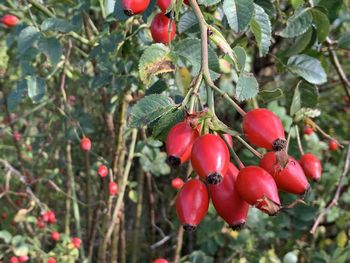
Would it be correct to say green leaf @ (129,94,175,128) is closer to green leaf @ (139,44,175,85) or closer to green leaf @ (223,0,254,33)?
green leaf @ (139,44,175,85)

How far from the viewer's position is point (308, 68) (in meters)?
1.38

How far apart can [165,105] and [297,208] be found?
6.13 feet

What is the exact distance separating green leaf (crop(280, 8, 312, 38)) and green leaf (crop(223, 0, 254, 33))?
1.20ft

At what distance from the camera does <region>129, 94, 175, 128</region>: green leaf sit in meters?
0.82

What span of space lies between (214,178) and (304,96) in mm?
764

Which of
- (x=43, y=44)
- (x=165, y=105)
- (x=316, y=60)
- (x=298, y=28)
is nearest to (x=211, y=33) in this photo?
(x=165, y=105)

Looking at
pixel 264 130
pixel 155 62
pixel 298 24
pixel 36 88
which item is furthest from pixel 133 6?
pixel 36 88

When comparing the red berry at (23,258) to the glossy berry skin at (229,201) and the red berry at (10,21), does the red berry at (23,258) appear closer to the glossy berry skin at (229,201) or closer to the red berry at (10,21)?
the red berry at (10,21)

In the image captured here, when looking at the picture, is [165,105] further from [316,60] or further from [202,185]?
[316,60]

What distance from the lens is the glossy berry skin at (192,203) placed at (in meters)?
0.76

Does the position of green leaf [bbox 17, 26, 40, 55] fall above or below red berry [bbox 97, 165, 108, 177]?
above

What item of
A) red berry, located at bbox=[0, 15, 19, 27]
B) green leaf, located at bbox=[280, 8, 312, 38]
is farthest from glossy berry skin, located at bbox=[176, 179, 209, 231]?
red berry, located at bbox=[0, 15, 19, 27]

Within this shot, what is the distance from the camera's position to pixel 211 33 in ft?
2.74

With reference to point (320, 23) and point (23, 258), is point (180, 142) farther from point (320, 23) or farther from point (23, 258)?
point (23, 258)
